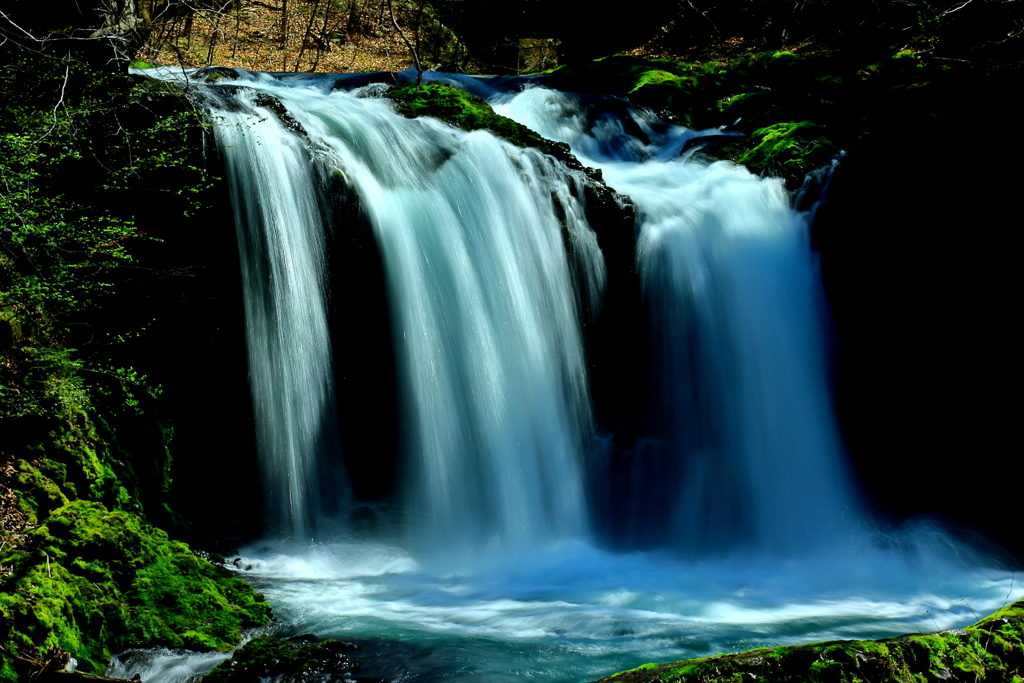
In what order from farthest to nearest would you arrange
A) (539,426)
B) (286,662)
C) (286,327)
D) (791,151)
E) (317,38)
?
(317,38)
(791,151)
(539,426)
(286,327)
(286,662)

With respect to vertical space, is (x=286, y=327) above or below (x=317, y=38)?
below

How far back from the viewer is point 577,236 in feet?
24.8

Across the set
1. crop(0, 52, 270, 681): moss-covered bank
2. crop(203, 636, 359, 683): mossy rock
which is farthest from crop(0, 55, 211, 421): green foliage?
crop(203, 636, 359, 683): mossy rock

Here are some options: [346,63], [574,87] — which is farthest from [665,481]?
[346,63]

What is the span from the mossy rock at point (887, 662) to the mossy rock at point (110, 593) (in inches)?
110

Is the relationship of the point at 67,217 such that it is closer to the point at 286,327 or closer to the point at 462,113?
the point at 286,327

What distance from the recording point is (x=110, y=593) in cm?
396

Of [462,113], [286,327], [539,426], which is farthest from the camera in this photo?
[462,113]

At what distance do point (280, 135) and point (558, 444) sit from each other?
12.7 feet

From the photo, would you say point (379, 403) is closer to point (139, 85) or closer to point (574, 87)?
point (139, 85)

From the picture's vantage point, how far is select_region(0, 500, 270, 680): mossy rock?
3.39 meters

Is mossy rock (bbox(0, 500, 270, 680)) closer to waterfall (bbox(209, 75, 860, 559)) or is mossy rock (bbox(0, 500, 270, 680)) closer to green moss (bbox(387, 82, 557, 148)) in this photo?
waterfall (bbox(209, 75, 860, 559))

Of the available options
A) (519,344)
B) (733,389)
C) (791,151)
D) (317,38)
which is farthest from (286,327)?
(317,38)

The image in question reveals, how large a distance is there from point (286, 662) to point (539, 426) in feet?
11.8
